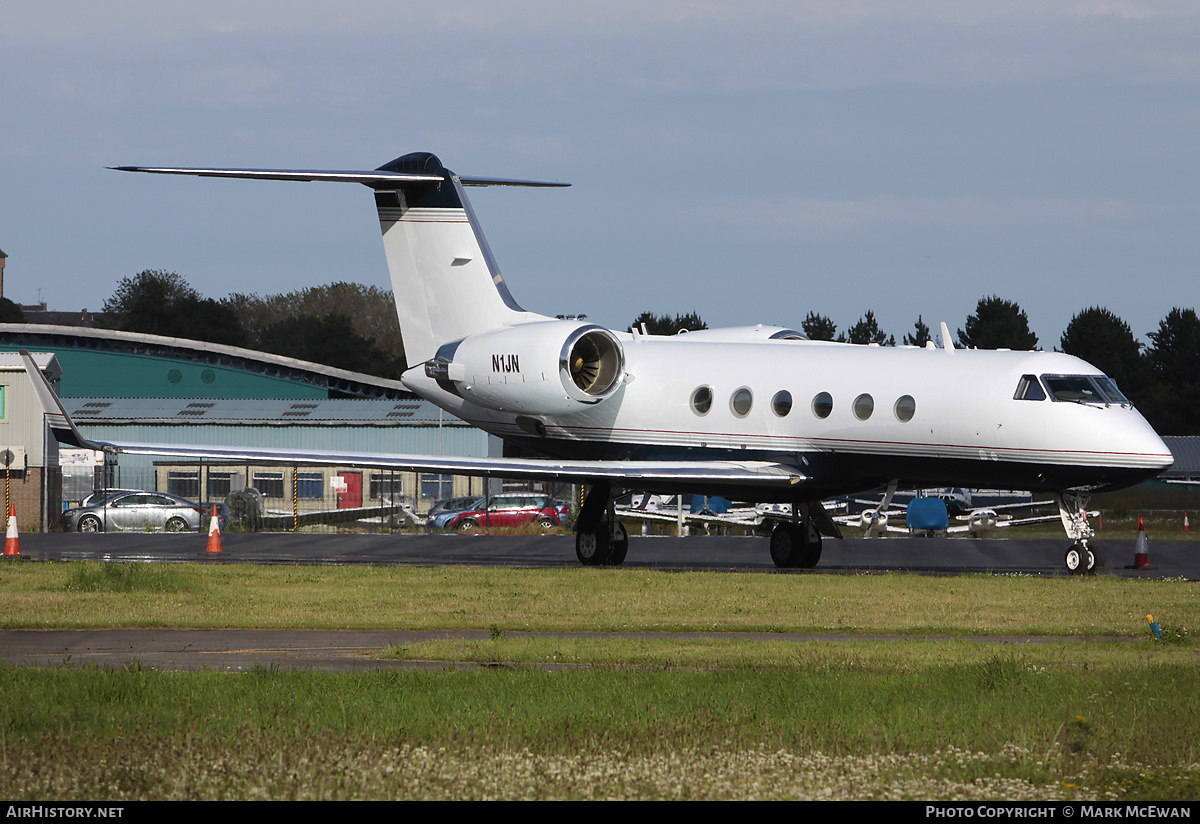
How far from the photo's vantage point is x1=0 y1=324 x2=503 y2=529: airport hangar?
39031 mm

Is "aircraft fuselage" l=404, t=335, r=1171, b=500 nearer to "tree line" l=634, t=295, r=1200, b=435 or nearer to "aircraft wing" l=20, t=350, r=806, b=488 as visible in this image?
"aircraft wing" l=20, t=350, r=806, b=488

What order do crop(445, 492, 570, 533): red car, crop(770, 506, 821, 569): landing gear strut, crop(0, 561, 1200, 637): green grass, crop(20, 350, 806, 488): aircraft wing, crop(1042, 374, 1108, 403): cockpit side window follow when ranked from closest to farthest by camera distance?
crop(0, 561, 1200, 637): green grass < crop(1042, 374, 1108, 403): cockpit side window < crop(20, 350, 806, 488): aircraft wing < crop(770, 506, 821, 569): landing gear strut < crop(445, 492, 570, 533): red car

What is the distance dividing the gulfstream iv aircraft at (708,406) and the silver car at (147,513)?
13633 millimetres

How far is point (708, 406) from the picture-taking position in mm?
23016

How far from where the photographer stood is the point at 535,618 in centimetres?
1452

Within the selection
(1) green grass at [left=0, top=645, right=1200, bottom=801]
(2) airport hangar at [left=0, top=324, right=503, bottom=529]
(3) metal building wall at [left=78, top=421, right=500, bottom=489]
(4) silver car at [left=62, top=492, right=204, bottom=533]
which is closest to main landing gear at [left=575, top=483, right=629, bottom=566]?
(1) green grass at [left=0, top=645, right=1200, bottom=801]

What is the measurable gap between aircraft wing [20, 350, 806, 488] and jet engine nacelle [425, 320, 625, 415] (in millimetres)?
1421

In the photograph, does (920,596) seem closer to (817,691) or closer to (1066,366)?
(1066,366)

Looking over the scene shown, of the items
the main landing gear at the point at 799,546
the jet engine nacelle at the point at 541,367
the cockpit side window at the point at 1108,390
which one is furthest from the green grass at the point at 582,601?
the jet engine nacelle at the point at 541,367

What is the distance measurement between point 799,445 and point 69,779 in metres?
16.4

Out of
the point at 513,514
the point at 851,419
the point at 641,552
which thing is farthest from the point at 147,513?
the point at 851,419

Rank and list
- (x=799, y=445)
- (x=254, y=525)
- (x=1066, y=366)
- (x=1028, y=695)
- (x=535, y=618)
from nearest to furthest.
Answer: (x=1028, y=695)
(x=535, y=618)
(x=1066, y=366)
(x=799, y=445)
(x=254, y=525)

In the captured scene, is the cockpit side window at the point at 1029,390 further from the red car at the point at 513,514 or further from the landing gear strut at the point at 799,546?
the red car at the point at 513,514
